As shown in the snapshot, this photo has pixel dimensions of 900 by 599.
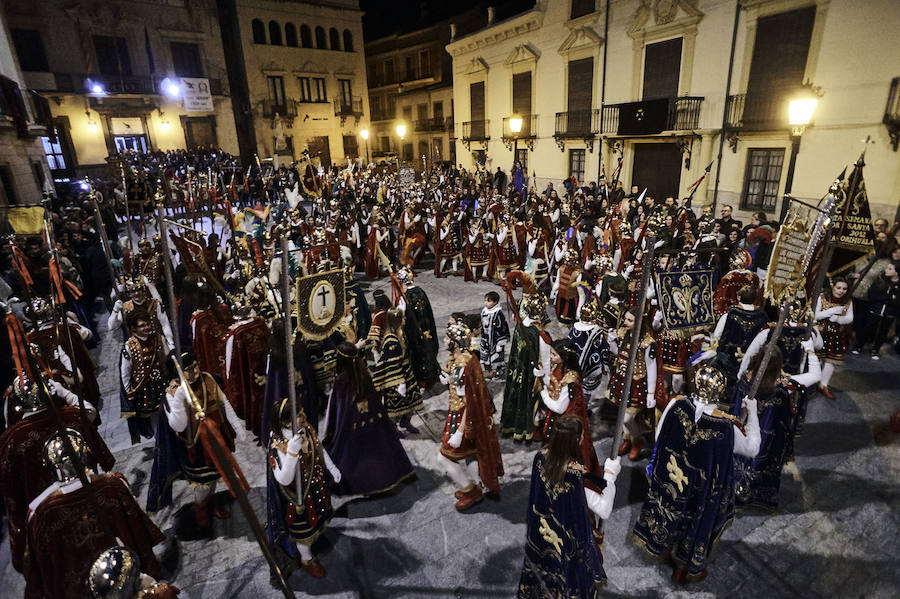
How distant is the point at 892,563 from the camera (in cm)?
419

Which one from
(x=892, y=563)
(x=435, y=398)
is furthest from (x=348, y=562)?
(x=892, y=563)

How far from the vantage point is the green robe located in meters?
5.64

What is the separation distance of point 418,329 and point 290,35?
38318mm

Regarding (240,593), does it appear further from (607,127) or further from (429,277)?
(607,127)

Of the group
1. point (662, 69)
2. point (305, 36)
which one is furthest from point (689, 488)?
point (305, 36)

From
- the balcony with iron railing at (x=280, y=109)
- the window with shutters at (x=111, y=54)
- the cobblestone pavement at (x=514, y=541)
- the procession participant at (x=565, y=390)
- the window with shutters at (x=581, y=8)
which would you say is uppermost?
the window with shutters at (x=111, y=54)

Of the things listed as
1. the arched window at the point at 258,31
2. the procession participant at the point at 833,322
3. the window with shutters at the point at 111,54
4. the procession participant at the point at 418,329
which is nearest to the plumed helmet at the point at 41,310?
the procession participant at the point at 418,329

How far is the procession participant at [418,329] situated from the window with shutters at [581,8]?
18.8m

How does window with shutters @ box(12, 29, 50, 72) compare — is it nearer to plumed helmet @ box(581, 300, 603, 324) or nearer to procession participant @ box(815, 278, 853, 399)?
plumed helmet @ box(581, 300, 603, 324)

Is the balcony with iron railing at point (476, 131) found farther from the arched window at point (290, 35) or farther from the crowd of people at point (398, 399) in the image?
the crowd of people at point (398, 399)

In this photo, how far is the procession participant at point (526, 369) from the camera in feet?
17.2

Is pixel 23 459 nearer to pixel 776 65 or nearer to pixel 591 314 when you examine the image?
pixel 591 314

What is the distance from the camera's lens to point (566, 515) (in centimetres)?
302

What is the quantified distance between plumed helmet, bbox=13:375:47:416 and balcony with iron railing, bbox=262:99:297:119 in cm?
3691
